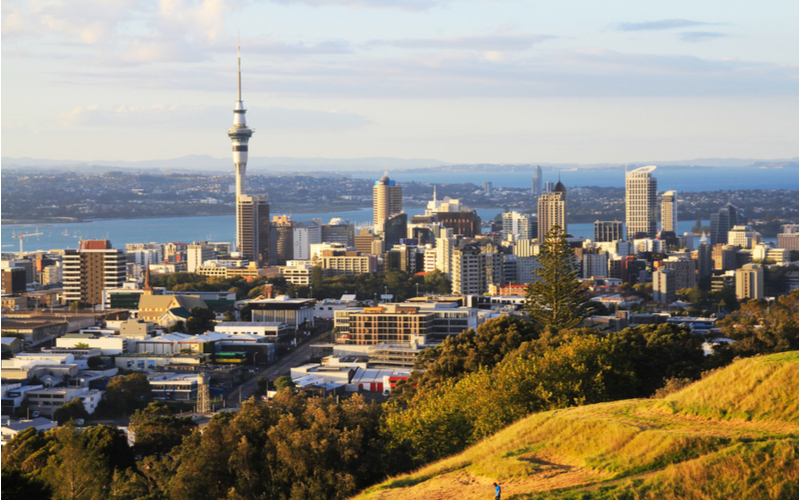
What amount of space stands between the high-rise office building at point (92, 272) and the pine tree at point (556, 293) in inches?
1576

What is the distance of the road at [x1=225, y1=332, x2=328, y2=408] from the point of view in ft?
105

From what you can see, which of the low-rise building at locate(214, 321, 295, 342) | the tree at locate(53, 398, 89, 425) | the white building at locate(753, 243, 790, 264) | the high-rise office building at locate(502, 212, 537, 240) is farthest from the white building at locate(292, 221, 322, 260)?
the tree at locate(53, 398, 89, 425)

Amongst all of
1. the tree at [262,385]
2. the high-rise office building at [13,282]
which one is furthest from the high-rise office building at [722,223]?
the tree at [262,385]

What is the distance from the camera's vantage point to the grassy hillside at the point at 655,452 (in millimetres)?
8047

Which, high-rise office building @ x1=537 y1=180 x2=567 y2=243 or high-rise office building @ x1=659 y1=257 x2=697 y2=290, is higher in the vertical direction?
high-rise office building @ x1=537 y1=180 x2=567 y2=243

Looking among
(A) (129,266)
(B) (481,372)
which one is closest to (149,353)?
(B) (481,372)

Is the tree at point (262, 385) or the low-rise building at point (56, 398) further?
the tree at point (262, 385)

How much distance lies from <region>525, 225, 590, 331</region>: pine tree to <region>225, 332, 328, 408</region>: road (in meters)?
11.3

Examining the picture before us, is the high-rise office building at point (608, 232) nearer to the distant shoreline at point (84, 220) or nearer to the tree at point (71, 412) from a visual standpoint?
the distant shoreline at point (84, 220)

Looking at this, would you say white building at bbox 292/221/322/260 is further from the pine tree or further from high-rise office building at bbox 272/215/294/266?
the pine tree

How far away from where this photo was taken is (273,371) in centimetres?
3712

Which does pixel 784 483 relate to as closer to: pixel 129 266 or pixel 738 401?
pixel 738 401

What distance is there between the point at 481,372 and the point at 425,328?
2662 cm

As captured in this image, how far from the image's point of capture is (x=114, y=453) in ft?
51.5
